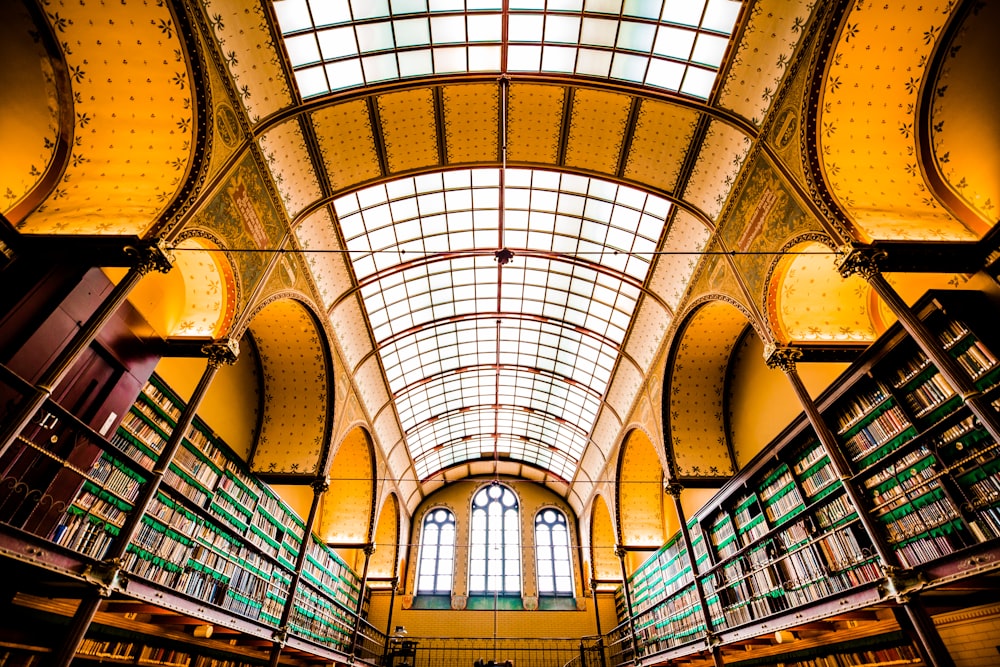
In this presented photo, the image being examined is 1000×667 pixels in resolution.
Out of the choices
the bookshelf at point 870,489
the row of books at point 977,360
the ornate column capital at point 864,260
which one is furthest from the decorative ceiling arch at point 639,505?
the row of books at point 977,360

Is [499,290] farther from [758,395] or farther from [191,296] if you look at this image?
[191,296]

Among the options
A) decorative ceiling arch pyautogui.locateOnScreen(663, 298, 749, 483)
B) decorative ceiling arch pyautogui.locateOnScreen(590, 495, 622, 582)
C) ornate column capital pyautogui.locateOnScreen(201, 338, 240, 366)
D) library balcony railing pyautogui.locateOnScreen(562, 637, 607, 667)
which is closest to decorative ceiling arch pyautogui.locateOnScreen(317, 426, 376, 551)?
ornate column capital pyautogui.locateOnScreen(201, 338, 240, 366)

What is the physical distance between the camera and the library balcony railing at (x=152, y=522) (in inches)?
231

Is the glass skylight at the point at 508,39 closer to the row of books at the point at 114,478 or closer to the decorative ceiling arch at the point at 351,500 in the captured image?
the row of books at the point at 114,478

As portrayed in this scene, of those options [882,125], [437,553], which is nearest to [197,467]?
[882,125]

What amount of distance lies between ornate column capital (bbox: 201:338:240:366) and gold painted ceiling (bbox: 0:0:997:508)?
44cm

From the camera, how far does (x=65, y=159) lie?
706 centimetres

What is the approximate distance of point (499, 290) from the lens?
15961 millimetres

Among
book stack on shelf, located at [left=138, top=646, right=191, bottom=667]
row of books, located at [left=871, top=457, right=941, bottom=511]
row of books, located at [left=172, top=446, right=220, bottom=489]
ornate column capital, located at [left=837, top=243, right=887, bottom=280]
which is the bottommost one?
book stack on shelf, located at [left=138, top=646, right=191, bottom=667]

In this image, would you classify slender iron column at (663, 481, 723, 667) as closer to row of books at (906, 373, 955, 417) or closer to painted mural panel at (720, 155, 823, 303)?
painted mural panel at (720, 155, 823, 303)

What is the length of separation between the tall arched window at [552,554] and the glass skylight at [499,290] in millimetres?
4833

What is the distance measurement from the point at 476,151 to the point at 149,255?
6.95 m

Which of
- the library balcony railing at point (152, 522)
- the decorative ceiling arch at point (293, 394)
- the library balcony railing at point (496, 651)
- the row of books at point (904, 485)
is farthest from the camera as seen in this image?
the library balcony railing at point (496, 651)

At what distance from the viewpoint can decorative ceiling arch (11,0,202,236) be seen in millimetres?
6605
